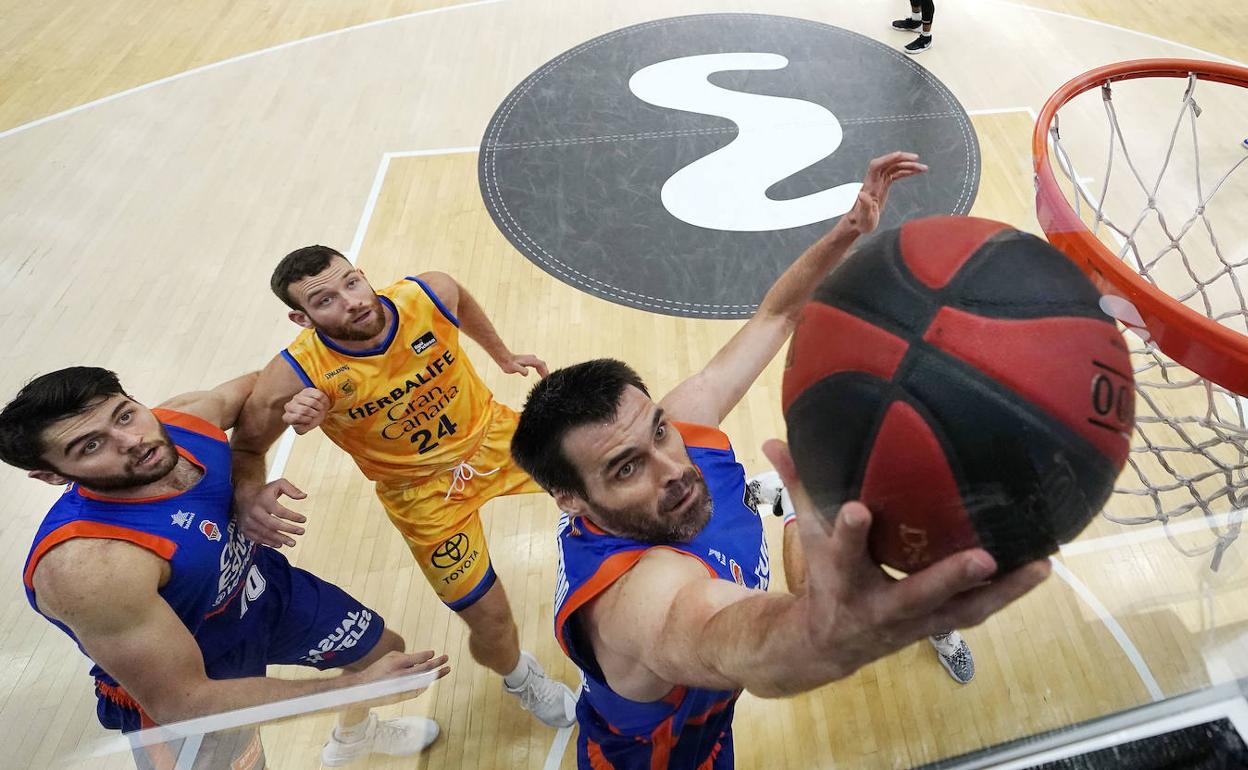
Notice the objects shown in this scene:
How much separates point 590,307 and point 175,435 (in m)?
2.36

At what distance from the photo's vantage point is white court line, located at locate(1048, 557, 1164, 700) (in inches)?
64.1

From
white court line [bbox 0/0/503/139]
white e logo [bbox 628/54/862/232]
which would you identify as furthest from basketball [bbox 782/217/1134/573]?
white court line [bbox 0/0/503/139]

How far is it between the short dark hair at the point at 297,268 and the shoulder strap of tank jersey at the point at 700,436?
1251mm

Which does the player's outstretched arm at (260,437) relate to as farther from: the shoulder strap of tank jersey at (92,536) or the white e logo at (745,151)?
the white e logo at (745,151)

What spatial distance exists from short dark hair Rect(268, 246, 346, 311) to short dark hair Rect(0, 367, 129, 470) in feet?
2.13

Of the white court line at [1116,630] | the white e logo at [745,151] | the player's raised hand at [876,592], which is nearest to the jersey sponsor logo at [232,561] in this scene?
the player's raised hand at [876,592]

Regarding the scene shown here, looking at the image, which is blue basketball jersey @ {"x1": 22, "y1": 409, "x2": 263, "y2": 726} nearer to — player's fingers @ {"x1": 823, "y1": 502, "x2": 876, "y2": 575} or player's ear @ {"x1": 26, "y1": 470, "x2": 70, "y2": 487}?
player's ear @ {"x1": 26, "y1": 470, "x2": 70, "y2": 487}

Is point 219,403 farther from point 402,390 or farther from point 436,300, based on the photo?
point 436,300

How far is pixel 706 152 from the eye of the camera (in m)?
5.13

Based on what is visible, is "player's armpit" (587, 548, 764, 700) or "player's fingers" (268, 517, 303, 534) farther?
"player's fingers" (268, 517, 303, 534)

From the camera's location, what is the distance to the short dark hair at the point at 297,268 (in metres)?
2.53

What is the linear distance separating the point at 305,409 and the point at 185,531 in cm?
48

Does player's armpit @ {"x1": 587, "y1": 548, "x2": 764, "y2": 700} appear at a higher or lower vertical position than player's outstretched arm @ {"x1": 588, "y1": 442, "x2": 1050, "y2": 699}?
lower

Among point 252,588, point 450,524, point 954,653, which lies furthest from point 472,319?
point 954,653
